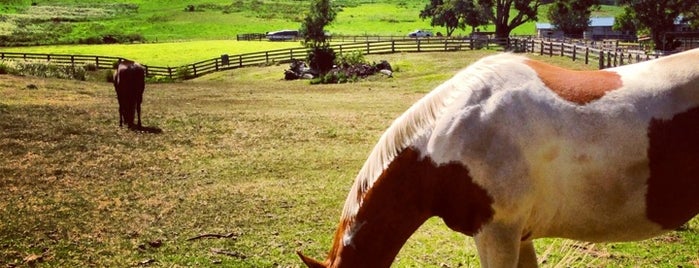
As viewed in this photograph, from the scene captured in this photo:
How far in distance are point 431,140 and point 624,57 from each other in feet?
85.4

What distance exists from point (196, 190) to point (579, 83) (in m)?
7.58

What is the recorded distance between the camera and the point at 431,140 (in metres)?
3.50

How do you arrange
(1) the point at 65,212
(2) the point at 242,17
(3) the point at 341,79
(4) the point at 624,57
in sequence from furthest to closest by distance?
1. (2) the point at 242,17
2. (3) the point at 341,79
3. (4) the point at 624,57
4. (1) the point at 65,212

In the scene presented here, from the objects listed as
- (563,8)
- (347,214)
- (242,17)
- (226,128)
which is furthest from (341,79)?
(242,17)

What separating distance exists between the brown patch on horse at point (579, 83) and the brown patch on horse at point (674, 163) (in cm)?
35

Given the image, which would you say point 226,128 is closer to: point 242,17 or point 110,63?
point 110,63

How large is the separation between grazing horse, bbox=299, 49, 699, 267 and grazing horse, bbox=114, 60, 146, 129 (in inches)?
536

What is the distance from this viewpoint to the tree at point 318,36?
35.8 metres

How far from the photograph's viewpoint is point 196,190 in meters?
9.78

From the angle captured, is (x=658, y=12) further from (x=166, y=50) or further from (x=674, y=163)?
(x=674, y=163)

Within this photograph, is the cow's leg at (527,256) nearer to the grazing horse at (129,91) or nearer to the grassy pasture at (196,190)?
the grassy pasture at (196,190)

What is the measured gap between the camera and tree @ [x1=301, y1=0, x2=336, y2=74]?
35.8m

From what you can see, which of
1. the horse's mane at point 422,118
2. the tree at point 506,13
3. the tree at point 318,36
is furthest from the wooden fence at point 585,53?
the horse's mane at point 422,118

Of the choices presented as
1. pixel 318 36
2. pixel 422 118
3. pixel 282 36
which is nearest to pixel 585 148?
pixel 422 118
